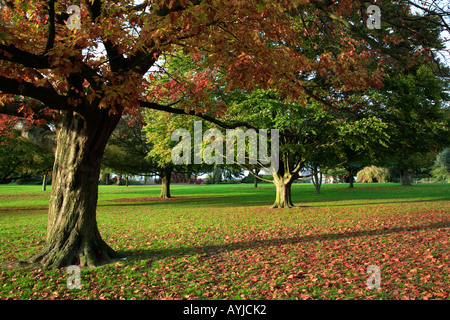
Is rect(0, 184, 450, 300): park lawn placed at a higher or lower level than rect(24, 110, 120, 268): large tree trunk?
lower

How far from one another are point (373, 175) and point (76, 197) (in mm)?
64971

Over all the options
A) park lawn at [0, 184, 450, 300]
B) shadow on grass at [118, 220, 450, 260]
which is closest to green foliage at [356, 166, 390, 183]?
park lawn at [0, 184, 450, 300]

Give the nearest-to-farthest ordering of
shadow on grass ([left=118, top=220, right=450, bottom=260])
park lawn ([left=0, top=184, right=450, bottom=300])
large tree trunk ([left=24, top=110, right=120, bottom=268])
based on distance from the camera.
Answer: park lawn ([left=0, top=184, right=450, bottom=300]) < large tree trunk ([left=24, top=110, right=120, bottom=268]) < shadow on grass ([left=118, top=220, right=450, bottom=260])

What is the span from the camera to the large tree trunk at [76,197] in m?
6.66

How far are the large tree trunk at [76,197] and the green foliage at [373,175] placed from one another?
63.8 metres

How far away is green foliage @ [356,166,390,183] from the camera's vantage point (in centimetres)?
6226

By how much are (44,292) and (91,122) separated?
3338mm

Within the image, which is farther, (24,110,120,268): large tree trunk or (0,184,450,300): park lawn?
(24,110,120,268): large tree trunk

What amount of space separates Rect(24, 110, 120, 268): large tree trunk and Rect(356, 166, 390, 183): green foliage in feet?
209

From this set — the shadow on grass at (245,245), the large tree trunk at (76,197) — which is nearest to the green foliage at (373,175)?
the shadow on grass at (245,245)

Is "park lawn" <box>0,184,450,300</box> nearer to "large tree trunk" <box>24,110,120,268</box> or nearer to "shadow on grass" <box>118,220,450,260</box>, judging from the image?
"shadow on grass" <box>118,220,450,260</box>

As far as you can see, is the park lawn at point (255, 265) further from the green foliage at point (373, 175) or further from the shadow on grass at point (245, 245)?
the green foliage at point (373, 175)
